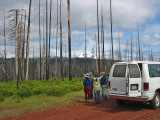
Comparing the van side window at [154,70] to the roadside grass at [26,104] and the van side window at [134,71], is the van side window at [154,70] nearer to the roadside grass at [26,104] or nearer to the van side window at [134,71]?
the van side window at [134,71]

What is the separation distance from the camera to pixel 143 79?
8.32 m

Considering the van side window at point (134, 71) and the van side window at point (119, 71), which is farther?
the van side window at point (119, 71)

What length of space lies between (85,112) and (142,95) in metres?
2.70

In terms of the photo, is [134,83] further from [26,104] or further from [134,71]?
[26,104]

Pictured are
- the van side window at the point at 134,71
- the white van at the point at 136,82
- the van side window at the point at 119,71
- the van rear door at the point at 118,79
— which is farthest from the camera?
the van side window at the point at 119,71

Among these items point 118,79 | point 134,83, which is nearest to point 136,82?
point 134,83

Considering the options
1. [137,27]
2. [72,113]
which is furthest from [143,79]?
[137,27]

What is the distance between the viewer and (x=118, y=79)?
8742 mm

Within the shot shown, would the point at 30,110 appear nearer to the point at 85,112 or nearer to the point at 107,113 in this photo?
the point at 85,112

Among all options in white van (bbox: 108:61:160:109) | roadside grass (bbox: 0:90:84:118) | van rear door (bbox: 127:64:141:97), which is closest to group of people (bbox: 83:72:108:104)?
roadside grass (bbox: 0:90:84:118)

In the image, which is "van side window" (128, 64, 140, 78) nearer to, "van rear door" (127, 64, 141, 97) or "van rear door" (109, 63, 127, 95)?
"van rear door" (127, 64, 141, 97)

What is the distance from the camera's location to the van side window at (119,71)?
869cm

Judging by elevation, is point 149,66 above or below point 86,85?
above

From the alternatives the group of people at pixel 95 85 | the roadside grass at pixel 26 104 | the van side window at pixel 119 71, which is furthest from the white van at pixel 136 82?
the roadside grass at pixel 26 104
